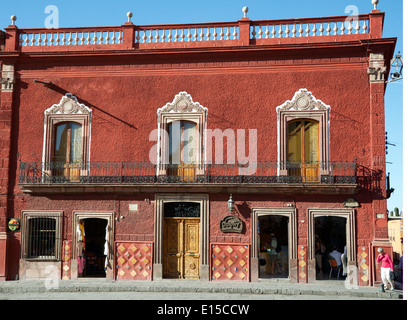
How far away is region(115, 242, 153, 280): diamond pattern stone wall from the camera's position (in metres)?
16.3

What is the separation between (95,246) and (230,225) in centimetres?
511

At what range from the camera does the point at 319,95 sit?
16.3 metres

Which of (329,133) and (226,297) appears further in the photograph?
(329,133)

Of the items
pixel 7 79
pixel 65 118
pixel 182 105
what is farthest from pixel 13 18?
pixel 182 105

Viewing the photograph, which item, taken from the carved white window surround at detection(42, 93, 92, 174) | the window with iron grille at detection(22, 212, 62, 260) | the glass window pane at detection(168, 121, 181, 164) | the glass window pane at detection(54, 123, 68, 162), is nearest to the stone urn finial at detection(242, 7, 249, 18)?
the glass window pane at detection(168, 121, 181, 164)

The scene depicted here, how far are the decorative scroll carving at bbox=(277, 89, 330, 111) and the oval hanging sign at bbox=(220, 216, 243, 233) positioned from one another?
3923mm

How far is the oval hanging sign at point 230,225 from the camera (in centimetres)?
1605

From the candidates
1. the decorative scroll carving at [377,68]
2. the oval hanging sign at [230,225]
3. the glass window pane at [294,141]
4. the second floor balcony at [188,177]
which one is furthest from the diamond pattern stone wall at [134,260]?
the decorative scroll carving at [377,68]

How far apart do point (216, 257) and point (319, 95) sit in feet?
20.7

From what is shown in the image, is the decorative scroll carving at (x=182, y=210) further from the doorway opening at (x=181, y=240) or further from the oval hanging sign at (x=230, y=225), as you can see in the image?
the oval hanging sign at (x=230, y=225)

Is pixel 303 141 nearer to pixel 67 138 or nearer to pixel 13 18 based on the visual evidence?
pixel 67 138

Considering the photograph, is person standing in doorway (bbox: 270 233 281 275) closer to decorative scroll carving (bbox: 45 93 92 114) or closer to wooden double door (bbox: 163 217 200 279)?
wooden double door (bbox: 163 217 200 279)

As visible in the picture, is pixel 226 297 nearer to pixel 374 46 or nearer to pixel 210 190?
pixel 210 190
